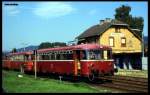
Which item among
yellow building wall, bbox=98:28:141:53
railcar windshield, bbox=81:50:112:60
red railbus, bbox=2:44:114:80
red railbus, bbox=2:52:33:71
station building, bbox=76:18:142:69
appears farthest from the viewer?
yellow building wall, bbox=98:28:141:53

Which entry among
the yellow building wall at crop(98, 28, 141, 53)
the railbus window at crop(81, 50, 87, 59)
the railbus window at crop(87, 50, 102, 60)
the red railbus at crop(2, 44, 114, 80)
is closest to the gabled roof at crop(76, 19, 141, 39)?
the yellow building wall at crop(98, 28, 141, 53)

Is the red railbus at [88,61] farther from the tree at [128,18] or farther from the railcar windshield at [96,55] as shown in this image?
the tree at [128,18]

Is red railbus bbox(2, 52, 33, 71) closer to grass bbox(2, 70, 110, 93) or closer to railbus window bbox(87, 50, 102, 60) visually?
railbus window bbox(87, 50, 102, 60)

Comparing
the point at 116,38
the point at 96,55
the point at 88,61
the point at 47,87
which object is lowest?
the point at 47,87

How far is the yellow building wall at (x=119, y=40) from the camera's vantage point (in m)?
61.4

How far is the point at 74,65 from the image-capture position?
2622 centimetres

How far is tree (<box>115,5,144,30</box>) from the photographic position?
86125 millimetres

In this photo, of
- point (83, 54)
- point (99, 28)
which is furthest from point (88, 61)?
point (99, 28)

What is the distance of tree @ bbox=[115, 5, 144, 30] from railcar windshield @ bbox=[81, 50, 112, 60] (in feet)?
197

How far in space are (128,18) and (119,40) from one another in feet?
81.7

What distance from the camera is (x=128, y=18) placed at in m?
86.9

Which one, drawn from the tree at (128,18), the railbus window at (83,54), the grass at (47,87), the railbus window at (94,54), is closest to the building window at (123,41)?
the tree at (128,18)

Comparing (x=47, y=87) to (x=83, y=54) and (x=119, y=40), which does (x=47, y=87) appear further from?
(x=119, y=40)

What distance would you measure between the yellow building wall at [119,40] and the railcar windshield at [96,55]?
3430 cm
